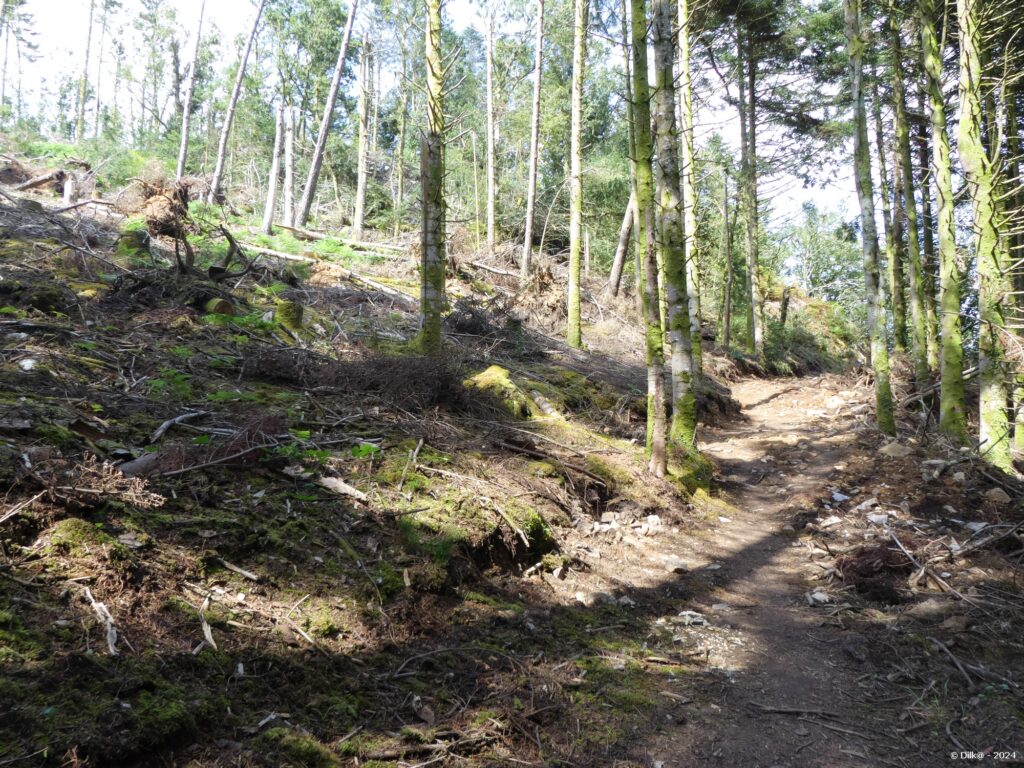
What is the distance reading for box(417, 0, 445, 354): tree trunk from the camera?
7555 mm

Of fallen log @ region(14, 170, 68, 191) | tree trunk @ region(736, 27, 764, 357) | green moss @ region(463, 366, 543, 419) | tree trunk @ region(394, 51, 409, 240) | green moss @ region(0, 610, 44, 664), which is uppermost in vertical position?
tree trunk @ region(394, 51, 409, 240)

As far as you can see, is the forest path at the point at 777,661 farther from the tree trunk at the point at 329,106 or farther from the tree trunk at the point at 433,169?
the tree trunk at the point at 329,106

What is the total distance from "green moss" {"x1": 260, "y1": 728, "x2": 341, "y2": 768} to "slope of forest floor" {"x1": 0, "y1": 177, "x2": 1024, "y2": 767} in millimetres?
11

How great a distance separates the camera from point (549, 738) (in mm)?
2992


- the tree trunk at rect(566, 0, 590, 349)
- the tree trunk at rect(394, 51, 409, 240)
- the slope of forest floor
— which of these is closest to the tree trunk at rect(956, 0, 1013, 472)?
the slope of forest floor

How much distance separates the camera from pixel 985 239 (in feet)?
25.6

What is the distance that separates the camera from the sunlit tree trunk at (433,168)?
7555 millimetres

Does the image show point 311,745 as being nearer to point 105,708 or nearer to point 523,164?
point 105,708

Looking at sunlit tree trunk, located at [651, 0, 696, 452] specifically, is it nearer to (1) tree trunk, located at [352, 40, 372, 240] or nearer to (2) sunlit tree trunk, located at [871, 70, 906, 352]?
(2) sunlit tree trunk, located at [871, 70, 906, 352]

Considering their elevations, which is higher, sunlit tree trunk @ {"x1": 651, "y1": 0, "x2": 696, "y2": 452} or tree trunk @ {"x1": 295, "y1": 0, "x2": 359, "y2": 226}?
tree trunk @ {"x1": 295, "y1": 0, "x2": 359, "y2": 226}

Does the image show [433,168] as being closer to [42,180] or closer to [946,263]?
[946,263]

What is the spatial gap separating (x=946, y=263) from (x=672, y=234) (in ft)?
13.6

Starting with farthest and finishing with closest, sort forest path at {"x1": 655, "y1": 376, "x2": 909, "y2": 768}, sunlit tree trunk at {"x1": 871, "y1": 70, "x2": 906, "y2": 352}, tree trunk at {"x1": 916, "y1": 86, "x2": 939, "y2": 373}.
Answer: sunlit tree trunk at {"x1": 871, "y1": 70, "x2": 906, "y2": 352}, tree trunk at {"x1": 916, "y1": 86, "x2": 939, "y2": 373}, forest path at {"x1": 655, "y1": 376, "x2": 909, "y2": 768}

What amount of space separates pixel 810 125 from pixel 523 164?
49.0 ft
